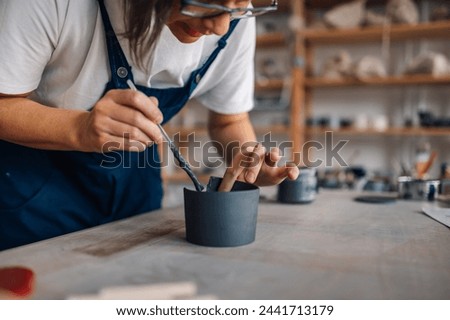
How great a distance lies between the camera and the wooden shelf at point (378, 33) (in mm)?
2838

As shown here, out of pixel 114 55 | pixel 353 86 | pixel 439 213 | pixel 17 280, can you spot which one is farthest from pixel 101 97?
pixel 353 86

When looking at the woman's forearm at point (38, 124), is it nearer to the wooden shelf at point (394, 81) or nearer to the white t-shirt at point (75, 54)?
the white t-shirt at point (75, 54)

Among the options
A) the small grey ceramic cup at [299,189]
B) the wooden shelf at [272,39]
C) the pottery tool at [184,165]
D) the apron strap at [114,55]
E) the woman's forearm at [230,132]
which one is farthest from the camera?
the wooden shelf at [272,39]

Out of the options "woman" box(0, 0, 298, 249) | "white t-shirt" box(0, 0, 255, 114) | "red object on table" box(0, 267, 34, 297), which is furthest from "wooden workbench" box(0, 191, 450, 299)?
"white t-shirt" box(0, 0, 255, 114)

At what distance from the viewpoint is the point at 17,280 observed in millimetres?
542

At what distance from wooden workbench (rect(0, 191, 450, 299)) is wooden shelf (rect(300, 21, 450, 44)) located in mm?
2350

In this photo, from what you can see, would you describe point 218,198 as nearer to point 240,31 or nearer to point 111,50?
point 111,50

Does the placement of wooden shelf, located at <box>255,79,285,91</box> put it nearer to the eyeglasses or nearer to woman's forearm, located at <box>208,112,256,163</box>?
woman's forearm, located at <box>208,112,256,163</box>

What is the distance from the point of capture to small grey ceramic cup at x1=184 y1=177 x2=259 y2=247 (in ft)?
2.30

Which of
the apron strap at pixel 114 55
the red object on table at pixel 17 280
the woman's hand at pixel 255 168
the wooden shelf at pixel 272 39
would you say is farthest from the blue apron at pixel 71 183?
the wooden shelf at pixel 272 39

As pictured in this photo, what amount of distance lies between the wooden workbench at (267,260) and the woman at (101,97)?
159 millimetres

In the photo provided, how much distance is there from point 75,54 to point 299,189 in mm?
642

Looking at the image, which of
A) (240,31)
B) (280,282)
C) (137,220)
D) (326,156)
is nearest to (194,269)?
(280,282)

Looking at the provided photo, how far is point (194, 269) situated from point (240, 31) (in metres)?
0.73
